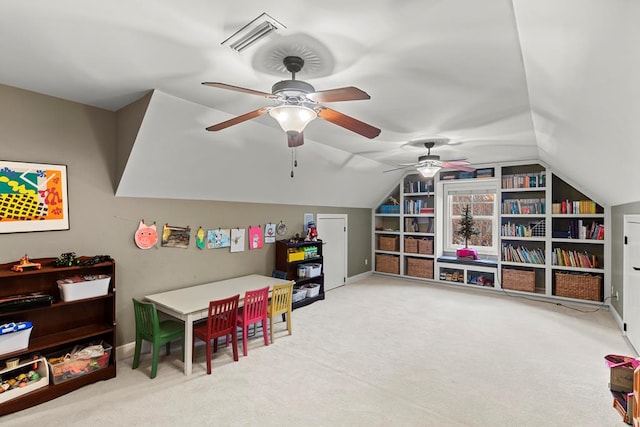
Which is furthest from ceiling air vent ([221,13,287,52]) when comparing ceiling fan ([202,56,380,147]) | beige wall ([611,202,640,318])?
beige wall ([611,202,640,318])

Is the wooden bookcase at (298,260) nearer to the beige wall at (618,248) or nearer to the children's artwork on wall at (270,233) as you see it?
the children's artwork on wall at (270,233)

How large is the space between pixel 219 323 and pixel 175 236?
1237 millimetres

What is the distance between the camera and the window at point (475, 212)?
6.20 m

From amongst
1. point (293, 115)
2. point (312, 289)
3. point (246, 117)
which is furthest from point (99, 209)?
point (312, 289)

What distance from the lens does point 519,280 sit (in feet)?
18.2

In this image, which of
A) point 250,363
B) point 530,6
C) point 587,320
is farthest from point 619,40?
point 587,320

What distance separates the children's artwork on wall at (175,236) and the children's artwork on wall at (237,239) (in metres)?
0.64

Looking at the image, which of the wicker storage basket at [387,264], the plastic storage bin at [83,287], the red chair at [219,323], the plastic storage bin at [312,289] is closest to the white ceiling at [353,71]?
the plastic storage bin at [83,287]

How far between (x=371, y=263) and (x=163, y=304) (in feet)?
17.0

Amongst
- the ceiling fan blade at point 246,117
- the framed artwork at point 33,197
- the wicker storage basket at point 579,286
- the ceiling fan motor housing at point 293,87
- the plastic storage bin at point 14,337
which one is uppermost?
the ceiling fan motor housing at point 293,87

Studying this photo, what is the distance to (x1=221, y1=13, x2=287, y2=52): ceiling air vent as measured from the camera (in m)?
1.64

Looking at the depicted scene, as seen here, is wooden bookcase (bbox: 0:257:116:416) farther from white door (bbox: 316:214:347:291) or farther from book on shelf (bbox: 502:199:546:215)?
book on shelf (bbox: 502:199:546:215)

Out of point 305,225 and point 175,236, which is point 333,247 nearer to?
point 305,225

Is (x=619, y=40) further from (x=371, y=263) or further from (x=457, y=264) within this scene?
(x=371, y=263)
